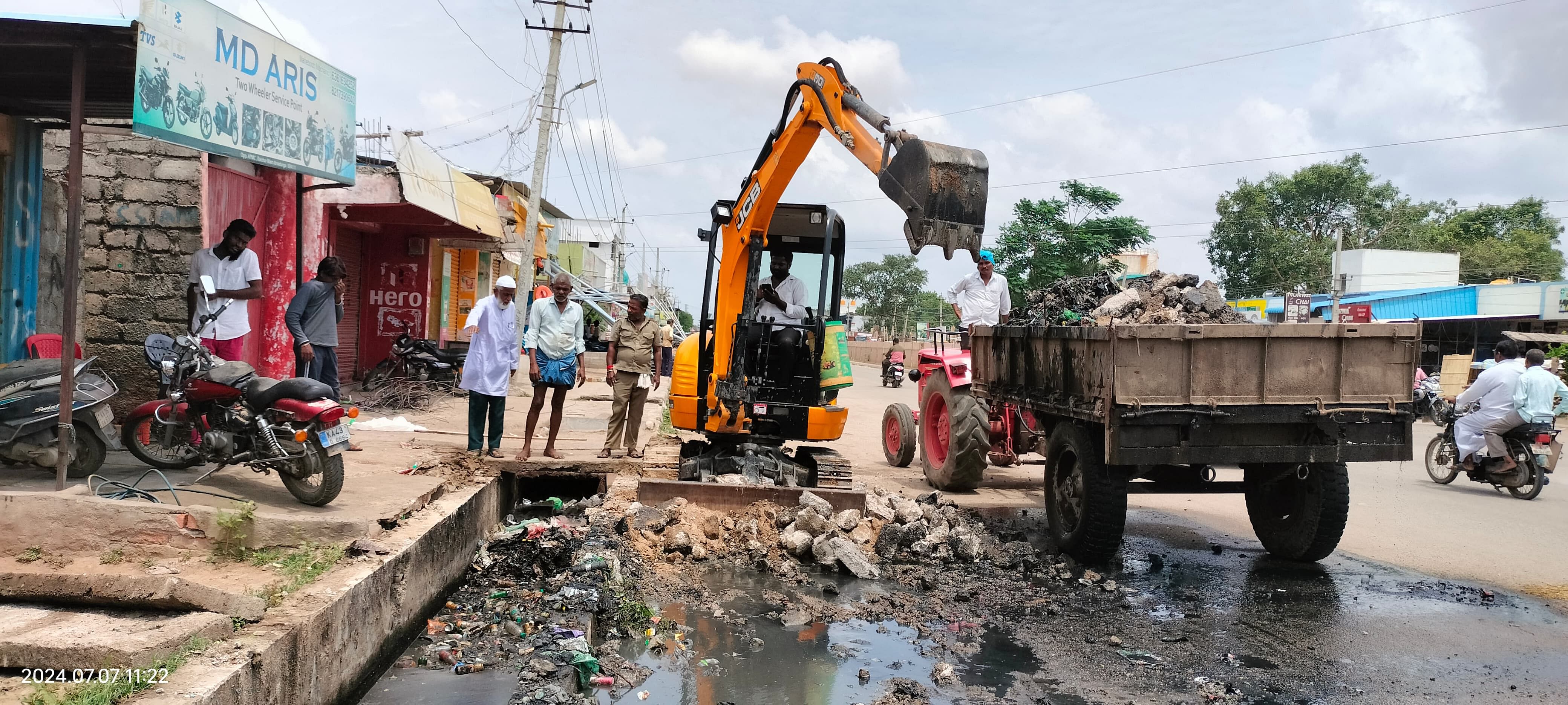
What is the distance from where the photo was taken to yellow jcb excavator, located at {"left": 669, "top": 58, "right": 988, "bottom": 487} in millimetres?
7766

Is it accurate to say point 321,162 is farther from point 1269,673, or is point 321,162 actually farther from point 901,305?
point 901,305

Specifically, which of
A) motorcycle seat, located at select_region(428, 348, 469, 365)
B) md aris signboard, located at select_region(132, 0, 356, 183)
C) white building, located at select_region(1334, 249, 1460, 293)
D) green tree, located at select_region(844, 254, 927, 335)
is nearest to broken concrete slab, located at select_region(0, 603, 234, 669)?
md aris signboard, located at select_region(132, 0, 356, 183)

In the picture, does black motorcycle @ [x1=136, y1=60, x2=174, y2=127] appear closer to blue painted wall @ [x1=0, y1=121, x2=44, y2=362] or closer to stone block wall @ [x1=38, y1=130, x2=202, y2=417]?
stone block wall @ [x1=38, y1=130, x2=202, y2=417]

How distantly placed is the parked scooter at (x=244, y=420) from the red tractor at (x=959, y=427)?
15.8ft

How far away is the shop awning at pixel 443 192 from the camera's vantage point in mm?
13609

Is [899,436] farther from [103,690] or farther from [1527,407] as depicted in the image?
[103,690]

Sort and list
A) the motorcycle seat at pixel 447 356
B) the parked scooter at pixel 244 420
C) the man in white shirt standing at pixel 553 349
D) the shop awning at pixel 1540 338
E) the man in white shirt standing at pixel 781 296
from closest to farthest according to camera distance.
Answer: the parked scooter at pixel 244 420 < the man in white shirt standing at pixel 781 296 < the man in white shirt standing at pixel 553 349 < the motorcycle seat at pixel 447 356 < the shop awning at pixel 1540 338

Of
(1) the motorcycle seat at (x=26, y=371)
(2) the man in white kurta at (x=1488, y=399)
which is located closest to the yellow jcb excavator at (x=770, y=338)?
(1) the motorcycle seat at (x=26, y=371)

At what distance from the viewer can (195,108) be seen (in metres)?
6.19

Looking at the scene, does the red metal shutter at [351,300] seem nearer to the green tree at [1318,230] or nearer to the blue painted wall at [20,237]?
the blue painted wall at [20,237]

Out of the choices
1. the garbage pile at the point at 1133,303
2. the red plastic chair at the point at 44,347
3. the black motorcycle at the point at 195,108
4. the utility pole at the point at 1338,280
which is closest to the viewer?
the black motorcycle at the point at 195,108

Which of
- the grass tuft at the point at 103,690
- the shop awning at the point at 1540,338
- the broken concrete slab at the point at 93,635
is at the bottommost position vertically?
the grass tuft at the point at 103,690

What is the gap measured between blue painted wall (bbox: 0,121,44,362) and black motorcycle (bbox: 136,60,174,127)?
7.75 feet

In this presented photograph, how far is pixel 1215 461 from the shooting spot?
601 centimetres
